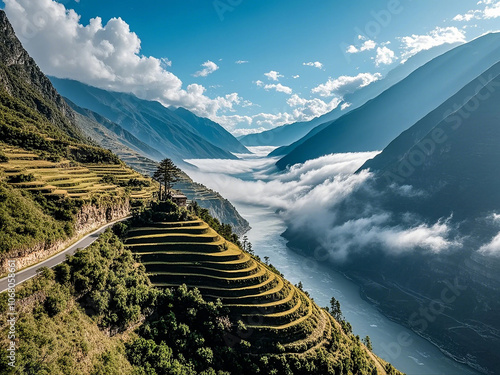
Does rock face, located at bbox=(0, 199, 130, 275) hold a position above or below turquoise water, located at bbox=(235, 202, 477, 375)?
above

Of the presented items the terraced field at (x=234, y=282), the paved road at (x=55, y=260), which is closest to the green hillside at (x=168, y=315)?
the terraced field at (x=234, y=282)

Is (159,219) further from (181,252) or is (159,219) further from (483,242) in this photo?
(483,242)

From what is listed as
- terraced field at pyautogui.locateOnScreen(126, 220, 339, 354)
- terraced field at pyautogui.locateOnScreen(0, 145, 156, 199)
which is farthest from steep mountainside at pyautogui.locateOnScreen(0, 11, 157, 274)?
terraced field at pyautogui.locateOnScreen(126, 220, 339, 354)

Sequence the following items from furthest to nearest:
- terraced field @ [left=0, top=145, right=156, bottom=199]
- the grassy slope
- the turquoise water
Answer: the turquoise water, terraced field @ [left=0, top=145, right=156, bottom=199], the grassy slope

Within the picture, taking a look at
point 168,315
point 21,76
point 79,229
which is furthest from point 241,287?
point 21,76

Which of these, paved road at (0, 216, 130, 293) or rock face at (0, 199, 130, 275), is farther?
rock face at (0, 199, 130, 275)

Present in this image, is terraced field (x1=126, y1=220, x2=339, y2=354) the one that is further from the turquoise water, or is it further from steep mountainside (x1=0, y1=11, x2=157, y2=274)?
the turquoise water

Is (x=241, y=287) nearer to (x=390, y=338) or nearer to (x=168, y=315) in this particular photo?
(x=168, y=315)

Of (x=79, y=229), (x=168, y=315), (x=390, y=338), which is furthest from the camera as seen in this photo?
(x=390, y=338)
